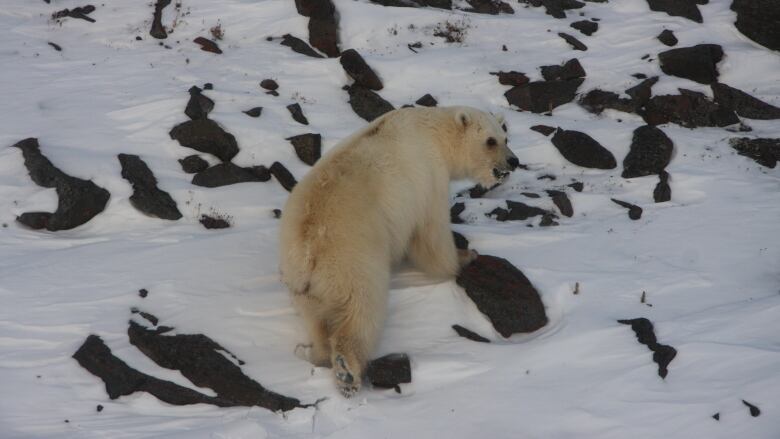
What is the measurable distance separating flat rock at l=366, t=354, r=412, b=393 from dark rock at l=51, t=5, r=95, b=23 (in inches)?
596

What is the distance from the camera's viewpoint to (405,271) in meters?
8.80

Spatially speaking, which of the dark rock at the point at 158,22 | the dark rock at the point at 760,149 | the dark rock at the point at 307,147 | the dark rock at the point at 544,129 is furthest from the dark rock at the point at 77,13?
the dark rock at the point at 760,149

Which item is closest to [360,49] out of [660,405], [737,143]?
[737,143]

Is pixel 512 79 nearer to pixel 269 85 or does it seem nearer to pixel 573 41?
pixel 573 41

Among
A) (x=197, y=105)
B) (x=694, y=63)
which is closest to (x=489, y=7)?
(x=694, y=63)

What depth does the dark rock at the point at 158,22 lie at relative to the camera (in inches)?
672

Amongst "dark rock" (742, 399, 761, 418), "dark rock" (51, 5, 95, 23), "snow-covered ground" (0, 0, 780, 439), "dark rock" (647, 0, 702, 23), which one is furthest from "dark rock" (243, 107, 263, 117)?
"dark rock" (647, 0, 702, 23)

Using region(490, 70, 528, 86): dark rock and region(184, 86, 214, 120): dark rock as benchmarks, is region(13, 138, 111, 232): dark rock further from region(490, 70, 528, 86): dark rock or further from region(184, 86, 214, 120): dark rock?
region(490, 70, 528, 86): dark rock

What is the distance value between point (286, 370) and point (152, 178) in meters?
5.55

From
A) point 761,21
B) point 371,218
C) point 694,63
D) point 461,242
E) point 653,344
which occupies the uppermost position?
point 761,21

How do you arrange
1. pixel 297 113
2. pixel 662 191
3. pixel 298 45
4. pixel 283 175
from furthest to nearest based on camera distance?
1. pixel 298 45
2. pixel 297 113
3. pixel 283 175
4. pixel 662 191

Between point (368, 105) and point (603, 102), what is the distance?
17.1ft

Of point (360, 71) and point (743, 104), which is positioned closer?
point (743, 104)

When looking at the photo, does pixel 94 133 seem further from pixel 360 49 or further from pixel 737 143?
pixel 737 143
